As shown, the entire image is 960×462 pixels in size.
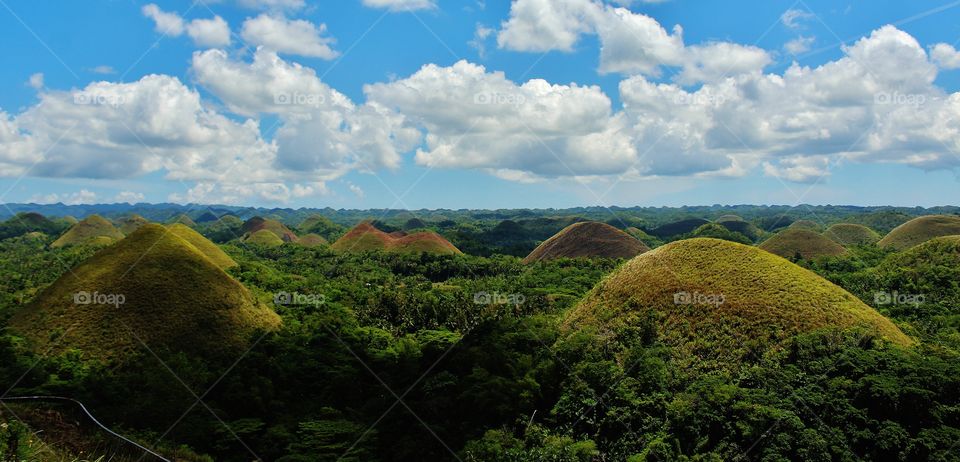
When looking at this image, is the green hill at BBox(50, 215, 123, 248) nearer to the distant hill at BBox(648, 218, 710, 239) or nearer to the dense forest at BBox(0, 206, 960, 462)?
the dense forest at BBox(0, 206, 960, 462)

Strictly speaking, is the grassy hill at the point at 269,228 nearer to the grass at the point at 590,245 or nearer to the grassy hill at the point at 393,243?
the grassy hill at the point at 393,243

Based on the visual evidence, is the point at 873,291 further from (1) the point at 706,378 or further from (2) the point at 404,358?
(2) the point at 404,358

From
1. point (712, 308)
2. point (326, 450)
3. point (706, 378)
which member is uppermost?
point (712, 308)

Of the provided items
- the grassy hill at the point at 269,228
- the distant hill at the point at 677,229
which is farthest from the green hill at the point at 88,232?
the distant hill at the point at 677,229

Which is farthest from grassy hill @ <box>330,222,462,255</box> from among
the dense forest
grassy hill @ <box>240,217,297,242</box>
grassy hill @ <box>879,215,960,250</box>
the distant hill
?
the distant hill

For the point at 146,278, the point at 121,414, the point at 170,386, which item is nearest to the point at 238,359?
the point at 170,386

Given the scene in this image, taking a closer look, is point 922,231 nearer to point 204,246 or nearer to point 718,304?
point 718,304

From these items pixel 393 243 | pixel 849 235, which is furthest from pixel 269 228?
pixel 849 235
